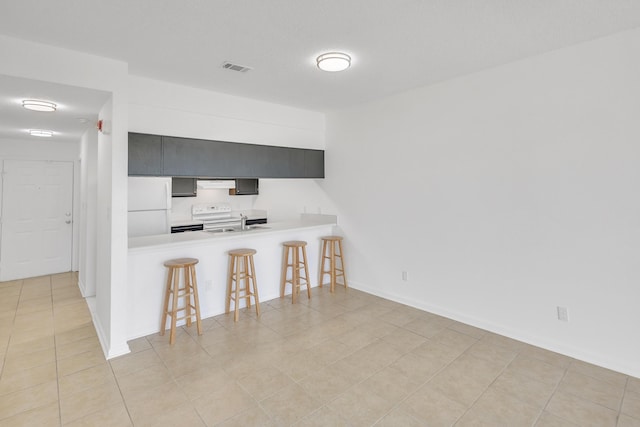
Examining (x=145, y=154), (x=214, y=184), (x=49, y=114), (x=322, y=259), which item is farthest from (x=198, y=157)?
(x=214, y=184)

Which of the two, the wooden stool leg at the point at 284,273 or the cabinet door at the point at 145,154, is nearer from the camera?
the cabinet door at the point at 145,154

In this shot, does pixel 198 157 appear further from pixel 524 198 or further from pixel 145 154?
pixel 524 198

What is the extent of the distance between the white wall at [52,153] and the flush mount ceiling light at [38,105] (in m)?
2.87

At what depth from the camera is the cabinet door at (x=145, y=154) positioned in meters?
3.26

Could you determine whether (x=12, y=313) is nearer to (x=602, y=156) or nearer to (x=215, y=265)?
(x=215, y=265)

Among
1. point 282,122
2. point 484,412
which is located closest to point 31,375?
point 484,412

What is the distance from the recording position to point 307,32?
2438mm

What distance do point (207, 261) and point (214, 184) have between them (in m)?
2.62

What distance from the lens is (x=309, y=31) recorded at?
95.4 inches

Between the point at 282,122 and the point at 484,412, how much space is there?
13.1 feet

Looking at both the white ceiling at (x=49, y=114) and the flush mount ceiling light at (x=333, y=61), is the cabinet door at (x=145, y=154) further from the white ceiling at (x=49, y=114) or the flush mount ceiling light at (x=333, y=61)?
the flush mount ceiling light at (x=333, y=61)

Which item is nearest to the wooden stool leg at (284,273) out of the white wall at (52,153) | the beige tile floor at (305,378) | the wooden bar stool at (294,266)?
the wooden bar stool at (294,266)

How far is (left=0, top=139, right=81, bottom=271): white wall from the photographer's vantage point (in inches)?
212

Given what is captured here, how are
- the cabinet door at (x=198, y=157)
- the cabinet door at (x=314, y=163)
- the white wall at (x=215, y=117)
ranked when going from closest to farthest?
the white wall at (x=215, y=117), the cabinet door at (x=198, y=157), the cabinet door at (x=314, y=163)
